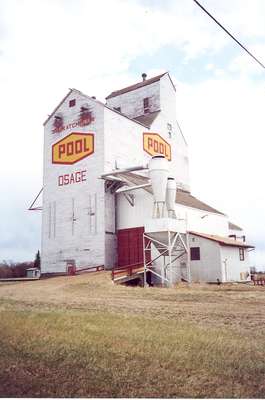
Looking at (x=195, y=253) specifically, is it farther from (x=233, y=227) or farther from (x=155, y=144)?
(x=233, y=227)

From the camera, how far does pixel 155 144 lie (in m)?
44.0

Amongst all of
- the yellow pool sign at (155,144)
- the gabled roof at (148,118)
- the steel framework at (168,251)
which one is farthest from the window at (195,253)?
the gabled roof at (148,118)

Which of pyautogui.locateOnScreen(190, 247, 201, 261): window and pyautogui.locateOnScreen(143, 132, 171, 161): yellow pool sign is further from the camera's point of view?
pyautogui.locateOnScreen(143, 132, 171, 161): yellow pool sign

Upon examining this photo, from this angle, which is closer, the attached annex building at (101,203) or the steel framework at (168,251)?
the steel framework at (168,251)

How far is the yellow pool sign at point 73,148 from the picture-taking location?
37.2 m

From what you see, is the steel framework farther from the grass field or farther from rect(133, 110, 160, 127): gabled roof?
the grass field

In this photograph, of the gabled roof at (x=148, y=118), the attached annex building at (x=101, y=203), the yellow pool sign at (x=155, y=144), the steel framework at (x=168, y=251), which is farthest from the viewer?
the gabled roof at (x=148, y=118)

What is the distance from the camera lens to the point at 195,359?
319 inches

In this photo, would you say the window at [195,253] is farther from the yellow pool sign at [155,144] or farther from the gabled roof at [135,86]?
the gabled roof at [135,86]

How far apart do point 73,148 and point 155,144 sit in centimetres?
960

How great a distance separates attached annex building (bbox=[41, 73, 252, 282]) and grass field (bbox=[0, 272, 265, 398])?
2005cm

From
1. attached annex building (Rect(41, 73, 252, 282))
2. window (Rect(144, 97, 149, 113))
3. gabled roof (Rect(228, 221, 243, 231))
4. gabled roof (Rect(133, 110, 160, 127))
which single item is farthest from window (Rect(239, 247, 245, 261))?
window (Rect(144, 97, 149, 113))

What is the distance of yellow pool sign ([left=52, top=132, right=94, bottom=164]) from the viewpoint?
122 ft

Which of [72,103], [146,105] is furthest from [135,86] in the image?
[72,103]
